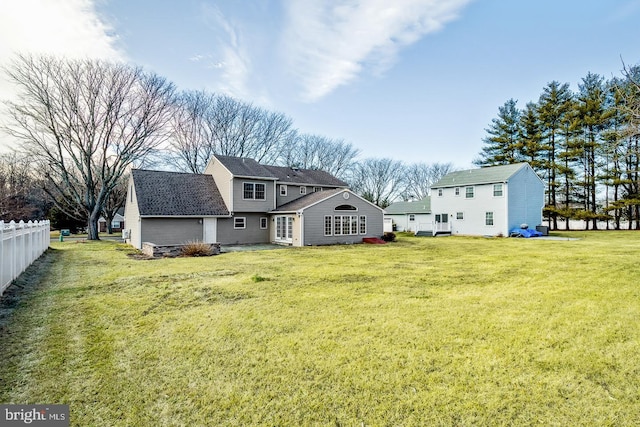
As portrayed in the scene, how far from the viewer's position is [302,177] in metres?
25.3

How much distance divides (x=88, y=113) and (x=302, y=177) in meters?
16.5

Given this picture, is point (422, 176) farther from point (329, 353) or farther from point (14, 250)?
point (329, 353)

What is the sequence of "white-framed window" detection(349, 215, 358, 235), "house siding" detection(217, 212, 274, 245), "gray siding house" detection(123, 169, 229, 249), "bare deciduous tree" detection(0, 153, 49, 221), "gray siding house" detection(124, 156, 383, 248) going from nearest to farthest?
"gray siding house" detection(123, 169, 229, 249) < "gray siding house" detection(124, 156, 383, 248) < "house siding" detection(217, 212, 274, 245) < "white-framed window" detection(349, 215, 358, 235) < "bare deciduous tree" detection(0, 153, 49, 221)

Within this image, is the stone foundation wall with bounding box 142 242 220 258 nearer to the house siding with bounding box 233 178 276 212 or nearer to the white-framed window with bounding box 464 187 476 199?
the house siding with bounding box 233 178 276 212

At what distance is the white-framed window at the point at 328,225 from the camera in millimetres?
19828

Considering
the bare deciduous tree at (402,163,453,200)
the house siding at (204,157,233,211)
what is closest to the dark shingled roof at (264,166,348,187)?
the house siding at (204,157,233,211)

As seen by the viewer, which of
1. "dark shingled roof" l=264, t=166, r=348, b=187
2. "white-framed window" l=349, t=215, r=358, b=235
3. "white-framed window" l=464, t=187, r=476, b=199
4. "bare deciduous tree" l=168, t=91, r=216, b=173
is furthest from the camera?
"bare deciduous tree" l=168, t=91, r=216, b=173

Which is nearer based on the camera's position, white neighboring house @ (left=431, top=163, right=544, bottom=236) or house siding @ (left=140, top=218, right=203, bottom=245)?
house siding @ (left=140, top=218, right=203, bottom=245)

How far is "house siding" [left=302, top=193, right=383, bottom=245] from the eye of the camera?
753 inches

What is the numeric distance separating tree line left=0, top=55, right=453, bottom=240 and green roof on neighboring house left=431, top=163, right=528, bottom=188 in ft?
69.3

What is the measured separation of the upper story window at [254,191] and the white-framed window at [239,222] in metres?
1.41

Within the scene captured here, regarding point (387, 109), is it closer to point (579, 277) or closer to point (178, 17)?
point (178, 17)

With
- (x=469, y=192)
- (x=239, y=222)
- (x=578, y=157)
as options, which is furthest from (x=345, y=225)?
(x=578, y=157)

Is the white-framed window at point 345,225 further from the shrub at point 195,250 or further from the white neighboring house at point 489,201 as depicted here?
the white neighboring house at point 489,201
